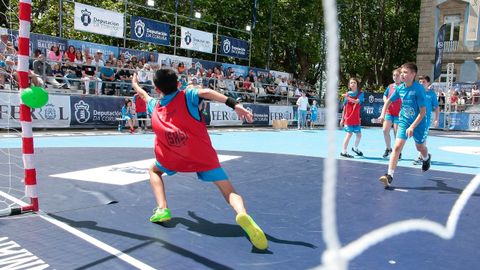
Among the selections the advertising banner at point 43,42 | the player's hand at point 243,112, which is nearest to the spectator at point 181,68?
the advertising banner at point 43,42

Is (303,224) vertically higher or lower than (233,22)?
lower

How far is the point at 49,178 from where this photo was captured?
5984mm

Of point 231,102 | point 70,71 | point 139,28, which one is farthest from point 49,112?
point 231,102

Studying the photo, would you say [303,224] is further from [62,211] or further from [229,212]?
[62,211]

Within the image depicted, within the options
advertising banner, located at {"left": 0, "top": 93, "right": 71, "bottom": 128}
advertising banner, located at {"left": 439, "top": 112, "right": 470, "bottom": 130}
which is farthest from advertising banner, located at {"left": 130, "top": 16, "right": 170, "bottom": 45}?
advertising banner, located at {"left": 439, "top": 112, "right": 470, "bottom": 130}

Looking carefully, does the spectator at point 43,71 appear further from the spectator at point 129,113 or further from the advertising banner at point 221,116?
the advertising banner at point 221,116

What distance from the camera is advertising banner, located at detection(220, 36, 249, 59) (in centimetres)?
2273

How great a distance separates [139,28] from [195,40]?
10.3 ft

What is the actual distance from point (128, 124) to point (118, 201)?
37.2 ft

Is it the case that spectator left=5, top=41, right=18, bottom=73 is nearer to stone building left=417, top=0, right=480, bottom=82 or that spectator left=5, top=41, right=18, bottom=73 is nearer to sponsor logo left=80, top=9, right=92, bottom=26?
sponsor logo left=80, top=9, right=92, bottom=26

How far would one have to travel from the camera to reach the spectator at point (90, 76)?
14.8 meters

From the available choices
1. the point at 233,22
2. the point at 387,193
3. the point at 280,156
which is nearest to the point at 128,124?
the point at 280,156

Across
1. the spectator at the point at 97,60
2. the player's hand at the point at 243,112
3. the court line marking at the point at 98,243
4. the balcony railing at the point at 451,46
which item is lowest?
the court line marking at the point at 98,243

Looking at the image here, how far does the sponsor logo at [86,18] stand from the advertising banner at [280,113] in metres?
10.2
